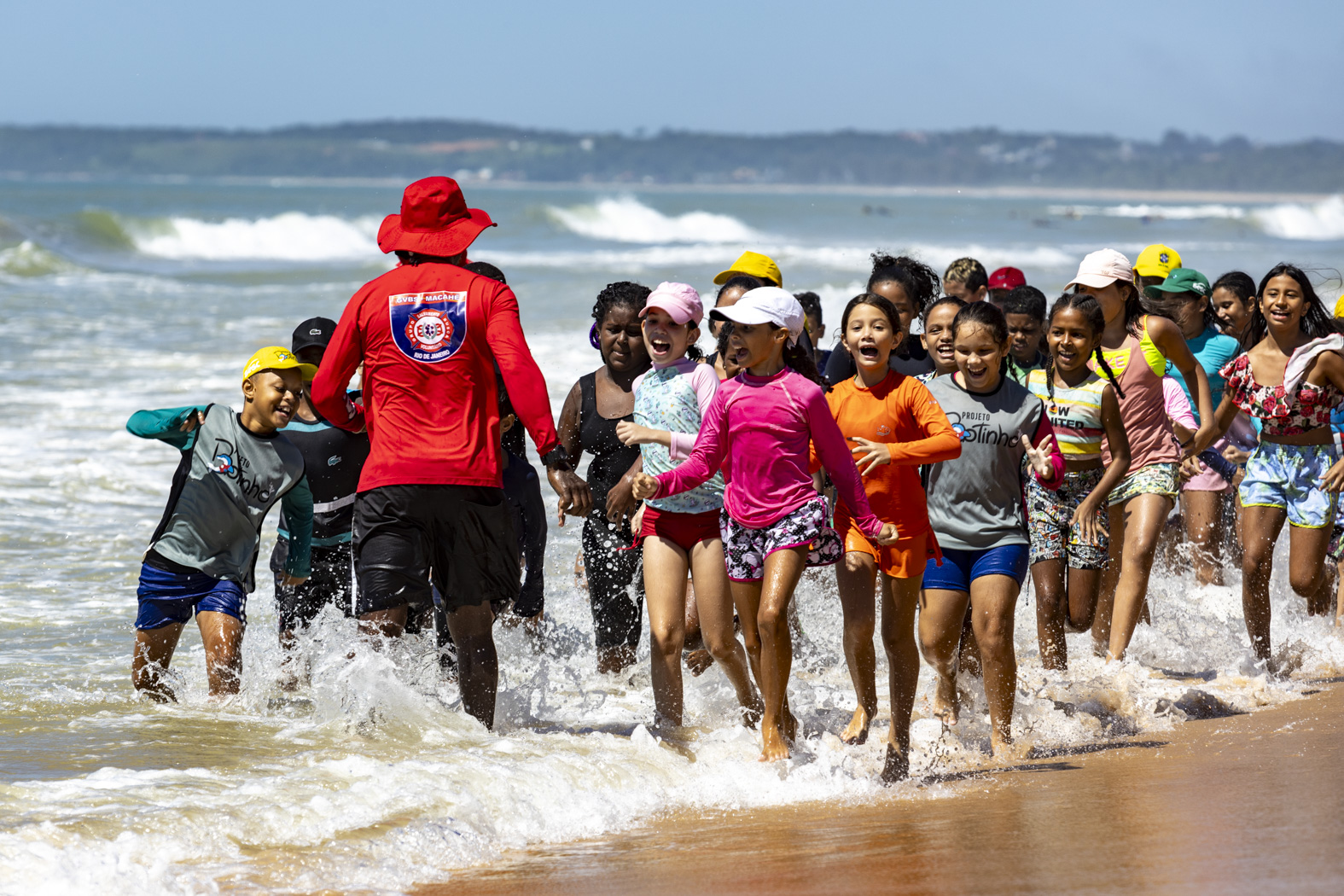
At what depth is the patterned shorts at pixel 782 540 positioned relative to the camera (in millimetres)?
4898

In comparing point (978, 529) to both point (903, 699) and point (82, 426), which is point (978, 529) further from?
point (82, 426)

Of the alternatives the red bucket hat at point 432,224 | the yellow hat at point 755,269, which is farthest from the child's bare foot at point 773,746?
the yellow hat at point 755,269

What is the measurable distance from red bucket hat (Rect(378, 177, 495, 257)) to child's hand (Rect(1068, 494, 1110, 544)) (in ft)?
8.76

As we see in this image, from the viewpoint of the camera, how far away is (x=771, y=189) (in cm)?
18750

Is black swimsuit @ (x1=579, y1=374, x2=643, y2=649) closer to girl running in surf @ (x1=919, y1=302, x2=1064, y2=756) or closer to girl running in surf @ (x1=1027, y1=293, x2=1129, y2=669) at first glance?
girl running in surf @ (x1=919, y1=302, x2=1064, y2=756)

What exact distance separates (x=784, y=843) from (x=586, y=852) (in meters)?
0.59

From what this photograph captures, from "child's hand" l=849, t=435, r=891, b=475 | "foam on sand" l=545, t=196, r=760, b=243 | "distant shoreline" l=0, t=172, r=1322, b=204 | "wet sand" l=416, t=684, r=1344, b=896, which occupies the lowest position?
"wet sand" l=416, t=684, r=1344, b=896

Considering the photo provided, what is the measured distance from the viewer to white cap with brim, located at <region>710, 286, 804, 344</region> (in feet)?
16.2

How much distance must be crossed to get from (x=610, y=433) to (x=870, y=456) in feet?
5.02

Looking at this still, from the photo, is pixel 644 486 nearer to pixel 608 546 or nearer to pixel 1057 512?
pixel 608 546

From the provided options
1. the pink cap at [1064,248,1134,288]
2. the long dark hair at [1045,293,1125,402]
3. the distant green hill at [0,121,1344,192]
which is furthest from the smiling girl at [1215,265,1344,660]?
the distant green hill at [0,121,1344,192]

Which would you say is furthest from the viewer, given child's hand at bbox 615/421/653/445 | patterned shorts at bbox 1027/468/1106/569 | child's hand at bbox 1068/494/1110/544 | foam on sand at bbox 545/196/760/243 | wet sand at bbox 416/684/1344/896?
foam on sand at bbox 545/196/760/243

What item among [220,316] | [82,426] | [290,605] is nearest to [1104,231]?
[220,316]

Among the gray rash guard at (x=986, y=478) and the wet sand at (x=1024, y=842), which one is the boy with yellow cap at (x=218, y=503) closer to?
the wet sand at (x=1024, y=842)
